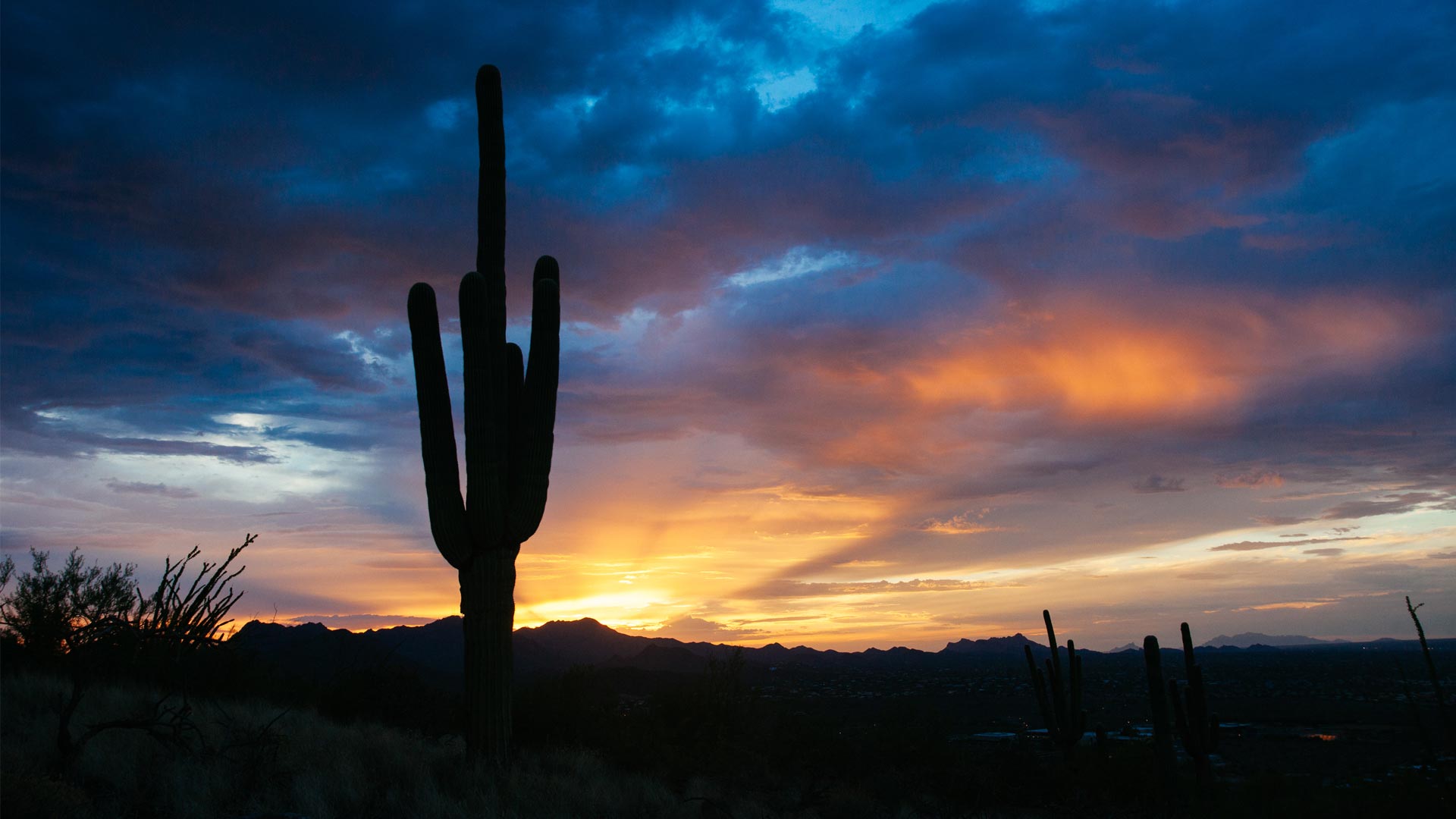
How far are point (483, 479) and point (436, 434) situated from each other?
39.6 inches

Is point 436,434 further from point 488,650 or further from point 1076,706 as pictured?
point 1076,706

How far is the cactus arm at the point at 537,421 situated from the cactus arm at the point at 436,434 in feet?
2.70

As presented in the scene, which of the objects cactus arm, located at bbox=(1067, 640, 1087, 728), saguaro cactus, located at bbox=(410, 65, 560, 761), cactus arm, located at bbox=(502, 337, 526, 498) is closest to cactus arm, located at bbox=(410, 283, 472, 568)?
saguaro cactus, located at bbox=(410, 65, 560, 761)

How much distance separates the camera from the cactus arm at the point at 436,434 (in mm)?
12188

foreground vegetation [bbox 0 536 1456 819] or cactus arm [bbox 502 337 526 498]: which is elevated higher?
cactus arm [bbox 502 337 526 498]

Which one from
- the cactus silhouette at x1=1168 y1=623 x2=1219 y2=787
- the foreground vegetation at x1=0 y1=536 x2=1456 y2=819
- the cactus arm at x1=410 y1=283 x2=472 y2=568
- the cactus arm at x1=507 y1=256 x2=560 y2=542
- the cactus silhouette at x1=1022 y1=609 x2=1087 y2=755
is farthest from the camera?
the cactus silhouette at x1=1022 y1=609 x2=1087 y2=755

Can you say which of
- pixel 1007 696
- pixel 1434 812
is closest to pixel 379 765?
pixel 1434 812

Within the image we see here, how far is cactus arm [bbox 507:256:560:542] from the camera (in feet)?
42.0

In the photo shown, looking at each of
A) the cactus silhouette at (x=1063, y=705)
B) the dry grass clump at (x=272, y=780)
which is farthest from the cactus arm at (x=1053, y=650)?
the dry grass clump at (x=272, y=780)

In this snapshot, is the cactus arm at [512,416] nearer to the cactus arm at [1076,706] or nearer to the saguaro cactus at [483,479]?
the saguaro cactus at [483,479]

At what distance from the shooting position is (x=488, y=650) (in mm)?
12297

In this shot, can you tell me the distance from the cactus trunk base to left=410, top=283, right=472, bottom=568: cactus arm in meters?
0.39

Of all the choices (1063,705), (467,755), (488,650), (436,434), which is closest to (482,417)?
(436,434)

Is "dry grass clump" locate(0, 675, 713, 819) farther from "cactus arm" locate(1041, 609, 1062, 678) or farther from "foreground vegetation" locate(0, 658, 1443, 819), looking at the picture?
"cactus arm" locate(1041, 609, 1062, 678)
